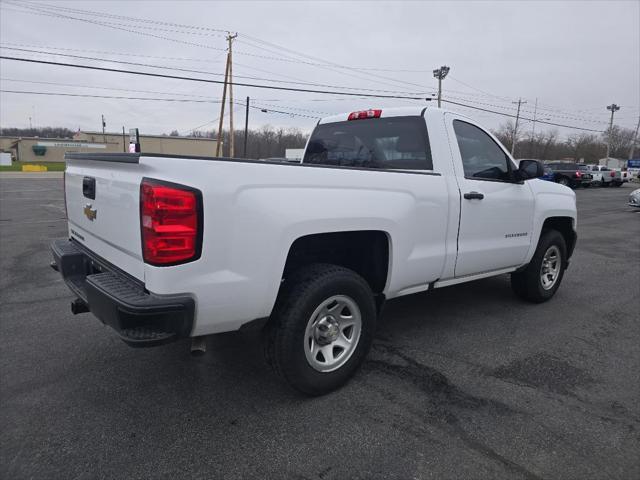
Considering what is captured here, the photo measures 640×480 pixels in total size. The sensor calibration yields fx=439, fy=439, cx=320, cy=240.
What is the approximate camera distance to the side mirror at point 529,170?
411 centimetres

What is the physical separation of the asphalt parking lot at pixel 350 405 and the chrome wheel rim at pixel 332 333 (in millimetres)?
259

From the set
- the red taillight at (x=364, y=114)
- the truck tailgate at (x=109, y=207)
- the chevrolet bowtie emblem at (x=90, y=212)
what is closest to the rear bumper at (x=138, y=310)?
the truck tailgate at (x=109, y=207)

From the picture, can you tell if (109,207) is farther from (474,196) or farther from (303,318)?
(474,196)

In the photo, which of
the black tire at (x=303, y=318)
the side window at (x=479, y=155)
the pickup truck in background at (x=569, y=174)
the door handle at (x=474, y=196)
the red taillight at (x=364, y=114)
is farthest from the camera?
the pickup truck in background at (x=569, y=174)

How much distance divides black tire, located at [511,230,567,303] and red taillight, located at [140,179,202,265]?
3857 mm

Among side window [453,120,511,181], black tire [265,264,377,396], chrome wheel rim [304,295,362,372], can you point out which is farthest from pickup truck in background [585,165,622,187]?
black tire [265,264,377,396]

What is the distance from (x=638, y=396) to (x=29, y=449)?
385 cm

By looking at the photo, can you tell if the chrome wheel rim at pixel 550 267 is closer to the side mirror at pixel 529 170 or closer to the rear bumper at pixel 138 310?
the side mirror at pixel 529 170

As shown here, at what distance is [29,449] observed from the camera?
2.39 m

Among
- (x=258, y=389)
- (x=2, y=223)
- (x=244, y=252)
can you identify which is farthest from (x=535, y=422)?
(x=2, y=223)

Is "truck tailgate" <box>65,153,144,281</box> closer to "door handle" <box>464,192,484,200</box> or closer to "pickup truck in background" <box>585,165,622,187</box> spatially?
"door handle" <box>464,192,484,200</box>

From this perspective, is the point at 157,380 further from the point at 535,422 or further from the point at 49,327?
the point at 535,422

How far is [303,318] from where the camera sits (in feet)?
8.73

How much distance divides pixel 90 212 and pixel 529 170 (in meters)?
3.75
